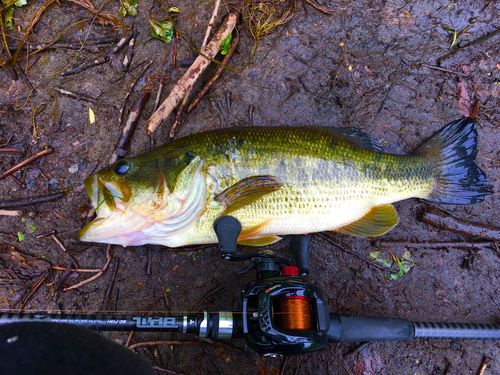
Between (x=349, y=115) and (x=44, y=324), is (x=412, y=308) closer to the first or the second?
(x=349, y=115)

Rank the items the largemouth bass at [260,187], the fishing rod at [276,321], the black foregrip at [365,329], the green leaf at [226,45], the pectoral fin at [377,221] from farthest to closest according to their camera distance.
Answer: the green leaf at [226,45], the pectoral fin at [377,221], the largemouth bass at [260,187], the black foregrip at [365,329], the fishing rod at [276,321]

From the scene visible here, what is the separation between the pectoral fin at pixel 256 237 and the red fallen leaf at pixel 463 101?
2493 millimetres

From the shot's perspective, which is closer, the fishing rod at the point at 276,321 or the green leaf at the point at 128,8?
the fishing rod at the point at 276,321

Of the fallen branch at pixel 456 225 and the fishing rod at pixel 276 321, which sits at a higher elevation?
the fallen branch at pixel 456 225

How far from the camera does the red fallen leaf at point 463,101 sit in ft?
10.6

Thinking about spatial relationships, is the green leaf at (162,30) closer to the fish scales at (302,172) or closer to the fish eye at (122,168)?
the fish scales at (302,172)

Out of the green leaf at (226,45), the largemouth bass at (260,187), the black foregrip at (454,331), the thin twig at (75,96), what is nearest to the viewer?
the largemouth bass at (260,187)

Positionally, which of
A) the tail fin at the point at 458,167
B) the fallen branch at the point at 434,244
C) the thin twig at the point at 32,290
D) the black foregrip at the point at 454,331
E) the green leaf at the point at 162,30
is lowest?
the thin twig at the point at 32,290

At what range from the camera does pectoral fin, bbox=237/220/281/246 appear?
2.62 m

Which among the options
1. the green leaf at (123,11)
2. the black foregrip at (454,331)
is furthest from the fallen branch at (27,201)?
the black foregrip at (454,331)

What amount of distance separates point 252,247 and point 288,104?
1.58 m

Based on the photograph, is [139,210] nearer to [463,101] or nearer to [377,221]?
[377,221]

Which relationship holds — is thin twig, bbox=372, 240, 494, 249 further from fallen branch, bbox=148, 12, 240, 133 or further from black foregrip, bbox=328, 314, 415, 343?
fallen branch, bbox=148, 12, 240, 133

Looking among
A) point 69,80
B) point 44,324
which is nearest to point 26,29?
point 69,80
